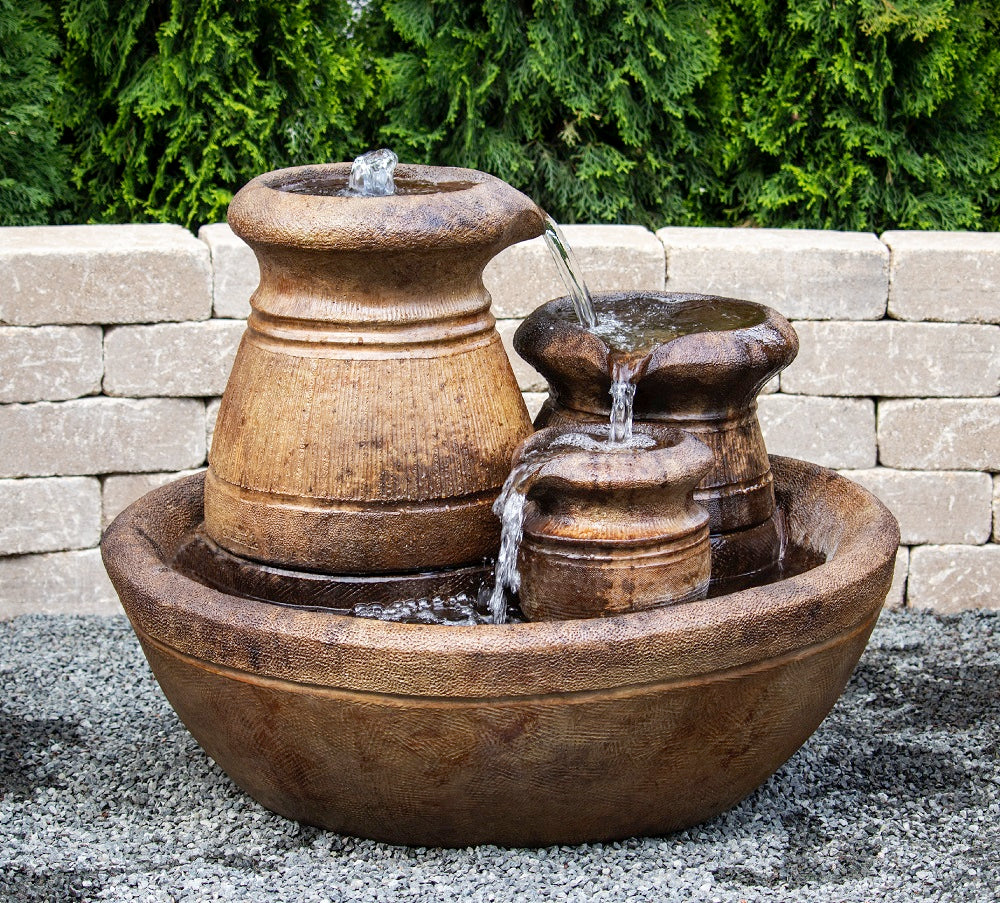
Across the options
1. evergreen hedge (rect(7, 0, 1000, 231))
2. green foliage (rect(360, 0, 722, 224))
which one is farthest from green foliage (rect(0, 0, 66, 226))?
green foliage (rect(360, 0, 722, 224))

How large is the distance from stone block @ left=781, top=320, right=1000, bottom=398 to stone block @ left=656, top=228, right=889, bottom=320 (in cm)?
7

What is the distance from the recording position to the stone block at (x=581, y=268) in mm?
4492

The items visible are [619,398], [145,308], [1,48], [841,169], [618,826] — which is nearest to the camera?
[618,826]

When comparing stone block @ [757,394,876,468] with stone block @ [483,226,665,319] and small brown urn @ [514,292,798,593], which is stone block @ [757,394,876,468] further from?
small brown urn @ [514,292,798,593]

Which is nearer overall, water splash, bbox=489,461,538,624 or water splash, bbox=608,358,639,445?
water splash, bbox=489,461,538,624

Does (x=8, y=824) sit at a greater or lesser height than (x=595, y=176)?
lesser

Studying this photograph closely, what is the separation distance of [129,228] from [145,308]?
36 centimetres

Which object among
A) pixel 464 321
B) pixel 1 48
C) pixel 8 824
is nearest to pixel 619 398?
pixel 464 321

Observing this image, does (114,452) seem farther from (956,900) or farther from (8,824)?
(956,900)

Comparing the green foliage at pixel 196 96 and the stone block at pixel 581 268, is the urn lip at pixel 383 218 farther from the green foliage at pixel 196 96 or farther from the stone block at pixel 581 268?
the green foliage at pixel 196 96

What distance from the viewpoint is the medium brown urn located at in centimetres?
275

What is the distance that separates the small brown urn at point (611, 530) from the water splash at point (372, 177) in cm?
69

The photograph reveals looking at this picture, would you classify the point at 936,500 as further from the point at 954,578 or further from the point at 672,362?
the point at 672,362

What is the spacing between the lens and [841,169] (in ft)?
16.5
